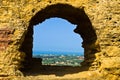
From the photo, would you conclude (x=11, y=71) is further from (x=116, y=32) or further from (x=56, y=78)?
(x=116, y=32)

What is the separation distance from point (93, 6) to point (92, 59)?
2.02 meters

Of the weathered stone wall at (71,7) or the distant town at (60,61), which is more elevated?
the weathered stone wall at (71,7)

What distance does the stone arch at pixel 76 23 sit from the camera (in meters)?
12.7

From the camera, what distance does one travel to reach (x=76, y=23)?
1473 centimetres

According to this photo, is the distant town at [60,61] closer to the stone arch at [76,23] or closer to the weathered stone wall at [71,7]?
the stone arch at [76,23]

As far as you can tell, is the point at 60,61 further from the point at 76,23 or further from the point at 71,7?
the point at 71,7

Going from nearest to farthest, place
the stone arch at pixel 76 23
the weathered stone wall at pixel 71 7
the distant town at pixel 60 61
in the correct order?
Result: the weathered stone wall at pixel 71 7, the stone arch at pixel 76 23, the distant town at pixel 60 61

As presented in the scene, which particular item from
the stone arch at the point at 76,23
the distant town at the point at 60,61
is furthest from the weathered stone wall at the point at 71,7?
the distant town at the point at 60,61

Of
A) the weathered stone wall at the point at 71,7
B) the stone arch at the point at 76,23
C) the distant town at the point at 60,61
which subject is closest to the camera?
the weathered stone wall at the point at 71,7

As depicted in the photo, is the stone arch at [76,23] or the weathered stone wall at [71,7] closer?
the weathered stone wall at [71,7]

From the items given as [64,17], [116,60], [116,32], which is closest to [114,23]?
[116,32]

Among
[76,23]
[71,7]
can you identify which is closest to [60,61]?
[76,23]

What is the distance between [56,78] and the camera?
12.1 metres

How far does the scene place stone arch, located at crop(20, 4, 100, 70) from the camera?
1269 cm
